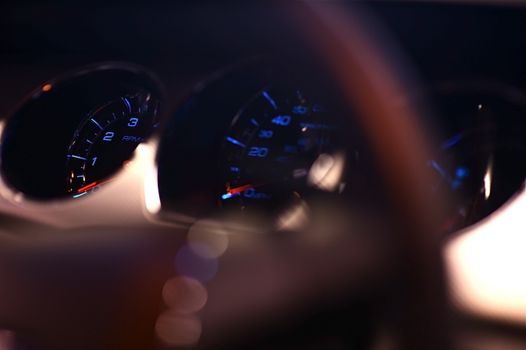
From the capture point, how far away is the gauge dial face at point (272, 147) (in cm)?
165

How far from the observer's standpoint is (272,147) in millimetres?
1925

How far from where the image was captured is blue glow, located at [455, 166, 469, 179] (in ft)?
6.71

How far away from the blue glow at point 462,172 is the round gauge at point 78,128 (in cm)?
73

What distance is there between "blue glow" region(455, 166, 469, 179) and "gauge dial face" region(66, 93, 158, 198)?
73 cm

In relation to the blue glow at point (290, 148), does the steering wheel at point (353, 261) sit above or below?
below

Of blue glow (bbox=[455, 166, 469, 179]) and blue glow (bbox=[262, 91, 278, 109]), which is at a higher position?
blue glow (bbox=[262, 91, 278, 109])

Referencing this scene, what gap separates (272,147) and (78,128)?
1.92 feet

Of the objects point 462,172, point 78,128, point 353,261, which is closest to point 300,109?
point 462,172

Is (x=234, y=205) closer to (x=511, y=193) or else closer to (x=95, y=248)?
(x=95, y=248)

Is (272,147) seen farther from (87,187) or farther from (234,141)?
(87,187)

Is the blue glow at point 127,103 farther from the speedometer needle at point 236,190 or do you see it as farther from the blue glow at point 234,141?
the speedometer needle at point 236,190

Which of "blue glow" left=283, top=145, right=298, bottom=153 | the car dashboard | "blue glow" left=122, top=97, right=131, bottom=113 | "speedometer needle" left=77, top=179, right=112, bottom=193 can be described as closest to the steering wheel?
the car dashboard

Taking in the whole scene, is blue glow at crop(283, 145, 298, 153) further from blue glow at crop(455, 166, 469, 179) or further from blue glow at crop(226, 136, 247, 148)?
blue glow at crop(455, 166, 469, 179)

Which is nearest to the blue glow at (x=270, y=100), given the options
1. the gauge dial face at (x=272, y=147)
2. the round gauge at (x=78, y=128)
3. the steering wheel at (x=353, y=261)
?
the gauge dial face at (x=272, y=147)
